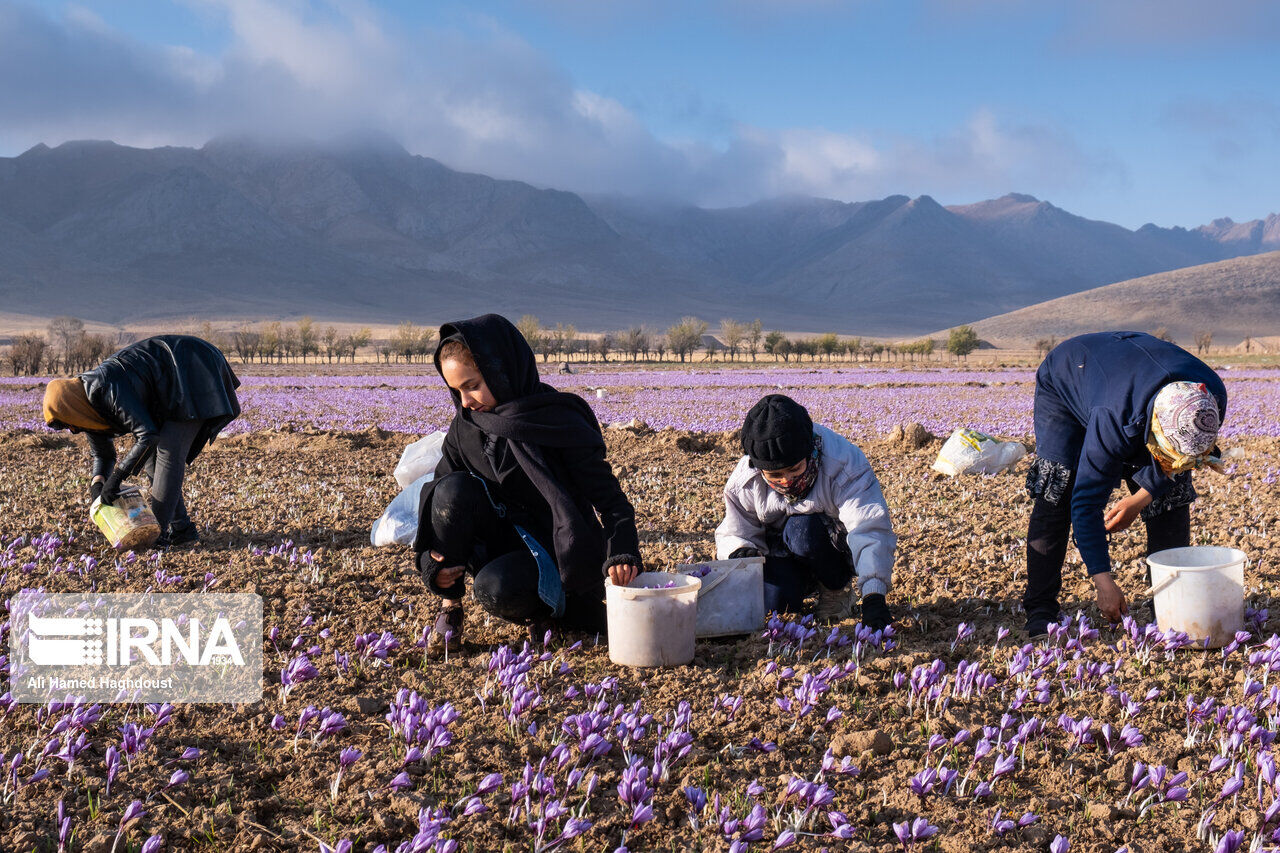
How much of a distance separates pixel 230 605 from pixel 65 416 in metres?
2.31

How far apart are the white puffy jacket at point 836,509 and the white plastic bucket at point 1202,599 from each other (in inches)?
50.8

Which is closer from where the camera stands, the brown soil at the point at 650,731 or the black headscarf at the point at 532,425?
the brown soil at the point at 650,731

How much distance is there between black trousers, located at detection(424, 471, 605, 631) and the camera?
453 cm

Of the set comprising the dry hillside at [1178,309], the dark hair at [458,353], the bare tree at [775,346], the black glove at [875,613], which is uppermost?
the dry hillside at [1178,309]

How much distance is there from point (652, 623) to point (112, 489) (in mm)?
4623

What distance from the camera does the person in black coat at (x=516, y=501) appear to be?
4.40 metres

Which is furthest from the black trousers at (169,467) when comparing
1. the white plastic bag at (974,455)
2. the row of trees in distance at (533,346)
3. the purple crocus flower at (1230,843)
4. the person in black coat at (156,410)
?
the row of trees in distance at (533,346)

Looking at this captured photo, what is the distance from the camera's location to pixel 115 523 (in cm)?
664

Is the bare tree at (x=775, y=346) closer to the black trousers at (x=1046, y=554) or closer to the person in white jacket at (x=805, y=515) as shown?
the person in white jacket at (x=805, y=515)

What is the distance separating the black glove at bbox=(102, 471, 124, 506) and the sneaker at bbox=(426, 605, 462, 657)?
11.0 feet

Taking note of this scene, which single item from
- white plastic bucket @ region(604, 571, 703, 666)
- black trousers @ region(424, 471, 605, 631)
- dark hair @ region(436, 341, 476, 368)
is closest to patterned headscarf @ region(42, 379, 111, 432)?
black trousers @ region(424, 471, 605, 631)

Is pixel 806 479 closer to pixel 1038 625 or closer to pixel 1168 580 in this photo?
pixel 1038 625

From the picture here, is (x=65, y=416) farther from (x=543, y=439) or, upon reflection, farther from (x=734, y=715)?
(x=734, y=715)

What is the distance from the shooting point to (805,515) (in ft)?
17.0
